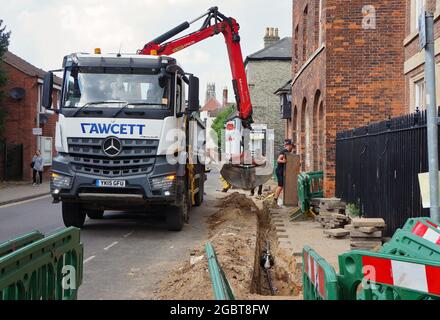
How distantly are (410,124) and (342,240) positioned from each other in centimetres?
277

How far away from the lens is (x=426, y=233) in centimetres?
496

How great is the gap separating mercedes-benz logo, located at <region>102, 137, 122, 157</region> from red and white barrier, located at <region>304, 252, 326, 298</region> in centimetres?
719

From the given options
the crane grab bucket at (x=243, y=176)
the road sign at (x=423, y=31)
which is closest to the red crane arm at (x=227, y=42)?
the crane grab bucket at (x=243, y=176)

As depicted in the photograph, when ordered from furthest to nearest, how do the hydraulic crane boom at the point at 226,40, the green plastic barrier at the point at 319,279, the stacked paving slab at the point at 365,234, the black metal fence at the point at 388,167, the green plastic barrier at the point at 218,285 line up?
the hydraulic crane boom at the point at 226,40
the stacked paving slab at the point at 365,234
the black metal fence at the point at 388,167
the green plastic barrier at the point at 319,279
the green plastic barrier at the point at 218,285

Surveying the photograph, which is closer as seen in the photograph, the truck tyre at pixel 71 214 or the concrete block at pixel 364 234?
the concrete block at pixel 364 234

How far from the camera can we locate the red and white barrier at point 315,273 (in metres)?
3.93

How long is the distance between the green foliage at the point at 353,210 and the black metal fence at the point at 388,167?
12 cm

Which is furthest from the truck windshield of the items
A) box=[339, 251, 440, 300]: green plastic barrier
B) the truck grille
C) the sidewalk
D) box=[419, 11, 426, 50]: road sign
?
the sidewalk

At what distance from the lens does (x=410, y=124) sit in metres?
9.13

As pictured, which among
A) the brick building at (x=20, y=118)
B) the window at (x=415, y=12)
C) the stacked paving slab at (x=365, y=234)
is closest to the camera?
the stacked paving slab at (x=365, y=234)

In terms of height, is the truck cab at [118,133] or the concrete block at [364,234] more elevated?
the truck cab at [118,133]

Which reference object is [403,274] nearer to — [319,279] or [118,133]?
[319,279]

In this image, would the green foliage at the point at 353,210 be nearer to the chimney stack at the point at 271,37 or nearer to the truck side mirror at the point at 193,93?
the truck side mirror at the point at 193,93
